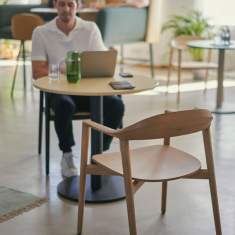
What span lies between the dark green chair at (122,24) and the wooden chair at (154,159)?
11.7 feet

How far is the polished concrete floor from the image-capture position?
8.84 feet

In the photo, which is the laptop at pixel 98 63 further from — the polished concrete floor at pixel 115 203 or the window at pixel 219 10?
the window at pixel 219 10

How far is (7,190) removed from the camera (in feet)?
10.3

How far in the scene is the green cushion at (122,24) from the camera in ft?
20.0

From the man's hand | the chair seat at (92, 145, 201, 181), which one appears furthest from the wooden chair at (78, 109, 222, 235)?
the man's hand

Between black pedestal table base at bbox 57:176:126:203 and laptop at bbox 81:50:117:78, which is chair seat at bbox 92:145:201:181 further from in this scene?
laptop at bbox 81:50:117:78

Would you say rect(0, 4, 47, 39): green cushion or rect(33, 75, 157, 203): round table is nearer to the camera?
rect(33, 75, 157, 203): round table

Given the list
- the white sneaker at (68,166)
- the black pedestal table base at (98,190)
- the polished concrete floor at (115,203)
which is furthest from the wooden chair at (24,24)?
the black pedestal table base at (98,190)

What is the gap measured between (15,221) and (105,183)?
0.64m

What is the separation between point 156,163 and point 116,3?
16.7 feet

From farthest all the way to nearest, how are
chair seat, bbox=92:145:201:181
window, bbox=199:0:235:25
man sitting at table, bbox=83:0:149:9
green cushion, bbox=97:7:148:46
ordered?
window, bbox=199:0:235:25, man sitting at table, bbox=83:0:149:9, green cushion, bbox=97:7:148:46, chair seat, bbox=92:145:201:181

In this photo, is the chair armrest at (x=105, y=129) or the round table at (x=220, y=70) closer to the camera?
the chair armrest at (x=105, y=129)

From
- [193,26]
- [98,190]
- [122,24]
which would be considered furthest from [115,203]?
[193,26]

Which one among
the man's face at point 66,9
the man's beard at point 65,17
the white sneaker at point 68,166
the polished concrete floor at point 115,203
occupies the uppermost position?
the man's face at point 66,9
